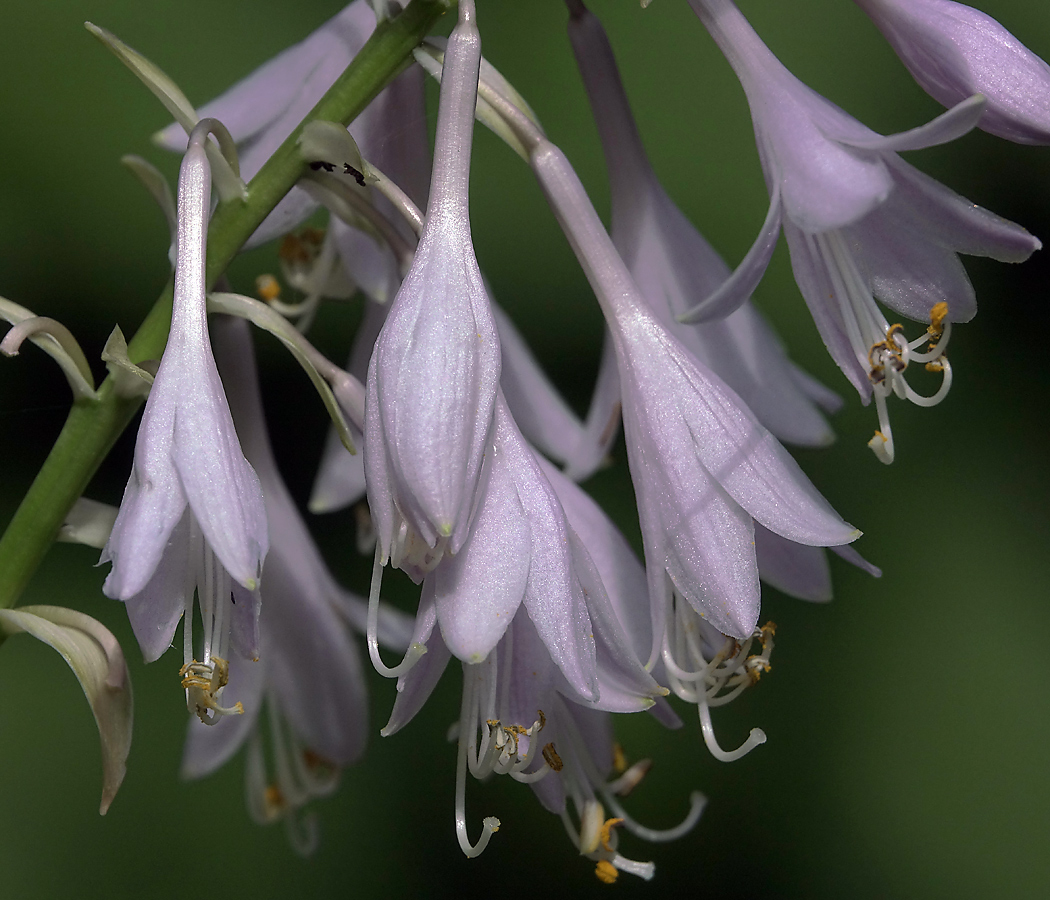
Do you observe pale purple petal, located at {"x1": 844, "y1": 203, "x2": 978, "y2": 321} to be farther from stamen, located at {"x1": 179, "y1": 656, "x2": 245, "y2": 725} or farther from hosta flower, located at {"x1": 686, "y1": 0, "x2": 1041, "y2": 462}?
stamen, located at {"x1": 179, "y1": 656, "x2": 245, "y2": 725}

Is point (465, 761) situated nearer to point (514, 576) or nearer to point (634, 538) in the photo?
point (514, 576)

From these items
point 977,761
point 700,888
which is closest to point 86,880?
point 700,888

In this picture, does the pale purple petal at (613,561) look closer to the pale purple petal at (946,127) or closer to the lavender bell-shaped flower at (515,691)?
the lavender bell-shaped flower at (515,691)

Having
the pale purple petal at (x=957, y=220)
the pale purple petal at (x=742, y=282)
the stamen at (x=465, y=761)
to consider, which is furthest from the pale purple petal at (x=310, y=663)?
the pale purple petal at (x=957, y=220)

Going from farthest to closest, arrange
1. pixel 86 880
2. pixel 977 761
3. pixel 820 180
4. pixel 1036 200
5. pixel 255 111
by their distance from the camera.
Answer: pixel 1036 200 < pixel 977 761 < pixel 86 880 < pixel 255 111 < pixel 820 180

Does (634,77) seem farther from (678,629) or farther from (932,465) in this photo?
(678,629)
